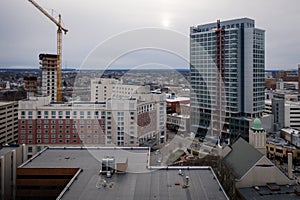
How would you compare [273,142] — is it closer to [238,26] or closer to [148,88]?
[238,26]

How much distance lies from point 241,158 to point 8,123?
27.7 feet

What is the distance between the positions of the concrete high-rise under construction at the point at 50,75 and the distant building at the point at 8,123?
4.21 m

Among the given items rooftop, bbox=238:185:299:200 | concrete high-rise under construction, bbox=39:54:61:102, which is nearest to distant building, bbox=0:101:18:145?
concrete high-rise under construction, bbox=39:54:61:102

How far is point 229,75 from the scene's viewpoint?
1096 cm

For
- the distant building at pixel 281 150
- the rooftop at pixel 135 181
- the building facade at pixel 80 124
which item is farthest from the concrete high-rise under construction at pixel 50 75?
the distant building at pixel 281 150

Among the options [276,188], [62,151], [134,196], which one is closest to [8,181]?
[62,151]

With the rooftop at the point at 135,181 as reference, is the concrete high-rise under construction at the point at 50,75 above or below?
above

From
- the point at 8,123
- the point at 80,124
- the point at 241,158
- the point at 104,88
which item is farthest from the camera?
the point at 104,88

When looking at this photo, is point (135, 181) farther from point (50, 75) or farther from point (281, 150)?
point (50, 75)

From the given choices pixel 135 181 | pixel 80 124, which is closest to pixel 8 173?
pixel 135 181

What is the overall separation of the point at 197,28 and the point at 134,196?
968 cm

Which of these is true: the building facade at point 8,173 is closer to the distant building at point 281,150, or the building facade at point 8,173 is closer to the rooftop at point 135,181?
the rooftop at point 135,181

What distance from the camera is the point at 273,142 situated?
9.34m

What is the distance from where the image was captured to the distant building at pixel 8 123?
10.1 meters
